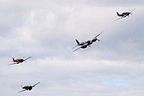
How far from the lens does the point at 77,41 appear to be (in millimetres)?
196375

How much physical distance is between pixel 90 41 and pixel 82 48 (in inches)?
275

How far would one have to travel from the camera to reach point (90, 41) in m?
196

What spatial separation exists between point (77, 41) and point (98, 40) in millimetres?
8375

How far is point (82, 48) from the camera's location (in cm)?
19038

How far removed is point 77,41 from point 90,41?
17.0 feet

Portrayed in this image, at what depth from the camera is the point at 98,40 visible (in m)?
197

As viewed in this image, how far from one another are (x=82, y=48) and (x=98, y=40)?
31.4 feet

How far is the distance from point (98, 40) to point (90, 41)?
3324 millimetres
